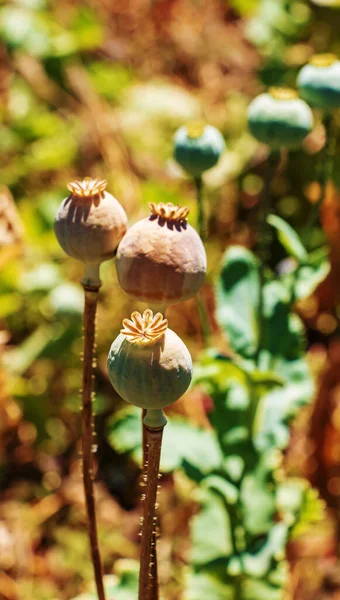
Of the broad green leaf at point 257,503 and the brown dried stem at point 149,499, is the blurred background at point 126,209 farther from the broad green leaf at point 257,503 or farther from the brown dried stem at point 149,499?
the brown dried stem at point 149,499

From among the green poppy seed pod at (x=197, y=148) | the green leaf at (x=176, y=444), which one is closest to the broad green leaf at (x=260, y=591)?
the green leaf at (x=176, y=444)

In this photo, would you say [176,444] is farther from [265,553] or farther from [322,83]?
[322,83]

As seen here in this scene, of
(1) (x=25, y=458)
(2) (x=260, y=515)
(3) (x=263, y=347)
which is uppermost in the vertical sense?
(3) (x=263, y=347)

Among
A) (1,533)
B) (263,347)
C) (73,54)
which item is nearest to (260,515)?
(263,347)

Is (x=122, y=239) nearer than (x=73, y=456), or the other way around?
(x=122, y=239)

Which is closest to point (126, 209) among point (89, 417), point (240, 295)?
point (240, 295)

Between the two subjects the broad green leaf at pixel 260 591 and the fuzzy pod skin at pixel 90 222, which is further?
the broad green leaf at pixel 260 591

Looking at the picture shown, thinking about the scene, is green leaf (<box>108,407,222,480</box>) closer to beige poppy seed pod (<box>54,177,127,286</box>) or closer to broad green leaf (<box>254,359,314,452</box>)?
broad green leaf (<box>254,359,314,452</box>)

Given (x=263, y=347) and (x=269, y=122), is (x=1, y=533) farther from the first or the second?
(x=269, y=122)
